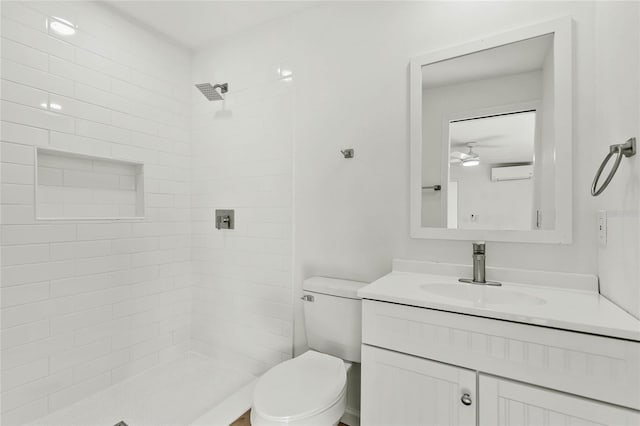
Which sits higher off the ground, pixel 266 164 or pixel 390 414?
pixel 266 164

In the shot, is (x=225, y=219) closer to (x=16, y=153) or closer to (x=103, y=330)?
(x=103, y=330)

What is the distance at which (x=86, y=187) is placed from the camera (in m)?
1.93

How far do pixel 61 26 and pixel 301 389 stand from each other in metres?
2.23

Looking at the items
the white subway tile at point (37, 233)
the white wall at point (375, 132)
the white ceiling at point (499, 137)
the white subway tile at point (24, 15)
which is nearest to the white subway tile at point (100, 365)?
the white subway tile at point (37, 233)

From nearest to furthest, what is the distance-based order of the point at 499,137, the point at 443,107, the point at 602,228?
the point at 602,228 < the point at 499,137 < the point at 443,107

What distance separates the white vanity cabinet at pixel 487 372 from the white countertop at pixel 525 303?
0.08 feet

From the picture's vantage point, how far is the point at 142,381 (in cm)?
207

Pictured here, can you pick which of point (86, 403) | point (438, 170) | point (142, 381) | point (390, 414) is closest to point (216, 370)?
point (142, 381)

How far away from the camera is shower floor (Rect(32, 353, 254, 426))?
1.73 metres

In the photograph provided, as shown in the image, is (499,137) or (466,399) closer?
(466,399)

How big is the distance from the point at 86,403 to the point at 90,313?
496 millimetres

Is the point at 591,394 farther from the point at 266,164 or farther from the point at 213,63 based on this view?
the point at 213,63

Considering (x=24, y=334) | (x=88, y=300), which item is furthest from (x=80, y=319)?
(x=24, y=334)

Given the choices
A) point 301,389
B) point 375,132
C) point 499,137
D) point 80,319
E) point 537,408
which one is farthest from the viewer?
point 80,319
